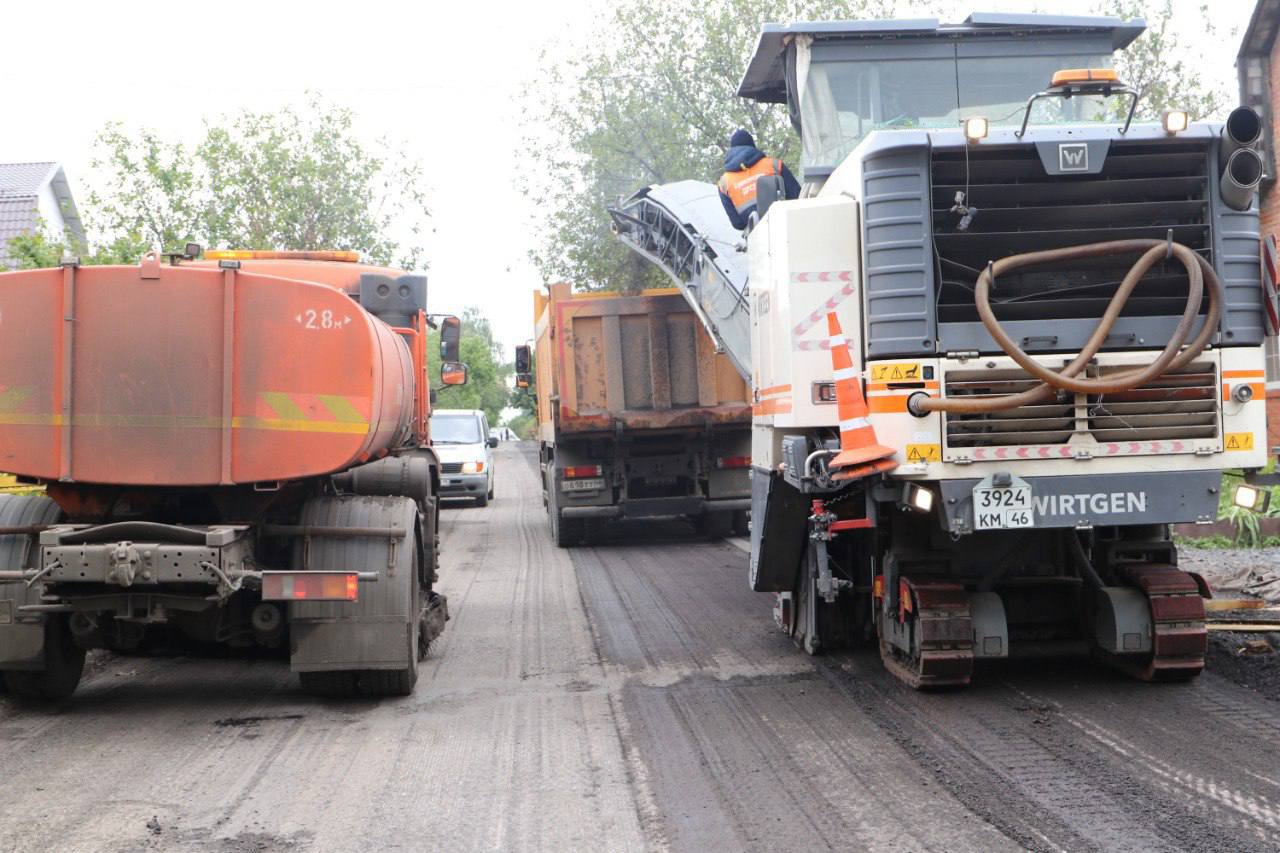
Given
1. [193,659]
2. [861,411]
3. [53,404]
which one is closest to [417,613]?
[193,659]

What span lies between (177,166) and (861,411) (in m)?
21.1

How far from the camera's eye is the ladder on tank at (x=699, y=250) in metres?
12.4

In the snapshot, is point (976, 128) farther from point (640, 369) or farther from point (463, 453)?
point (463, 453)

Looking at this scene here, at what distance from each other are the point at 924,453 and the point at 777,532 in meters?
2.24

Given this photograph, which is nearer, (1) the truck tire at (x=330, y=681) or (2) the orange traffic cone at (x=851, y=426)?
(2) the orange traffic cone at (x=851, y=426)

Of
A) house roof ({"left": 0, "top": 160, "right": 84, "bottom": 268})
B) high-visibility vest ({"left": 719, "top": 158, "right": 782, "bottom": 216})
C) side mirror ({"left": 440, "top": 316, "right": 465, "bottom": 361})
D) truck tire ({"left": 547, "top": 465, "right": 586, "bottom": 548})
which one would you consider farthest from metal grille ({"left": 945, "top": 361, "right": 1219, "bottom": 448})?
house roof ({"left": 0, "top": 160, "right": 84, "bottom": 268})

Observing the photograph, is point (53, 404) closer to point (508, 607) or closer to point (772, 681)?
point (772, 681)

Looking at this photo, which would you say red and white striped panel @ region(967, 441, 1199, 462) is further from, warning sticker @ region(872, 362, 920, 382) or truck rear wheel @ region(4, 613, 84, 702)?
truck rear wheel @ region(4, 613, 84, 702)

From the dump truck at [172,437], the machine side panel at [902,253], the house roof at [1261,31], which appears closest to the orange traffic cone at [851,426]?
the machine side panel at [902,253]

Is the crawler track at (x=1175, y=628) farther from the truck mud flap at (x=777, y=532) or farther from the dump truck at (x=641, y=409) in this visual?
the dump truck at (x=641, y=409)

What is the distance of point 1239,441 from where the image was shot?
6996 mm

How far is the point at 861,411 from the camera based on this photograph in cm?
720

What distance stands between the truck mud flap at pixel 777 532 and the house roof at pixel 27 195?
26.9 meters

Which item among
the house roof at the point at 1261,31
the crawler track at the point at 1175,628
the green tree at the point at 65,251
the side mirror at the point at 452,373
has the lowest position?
the crawler track at the point at 1175,628
